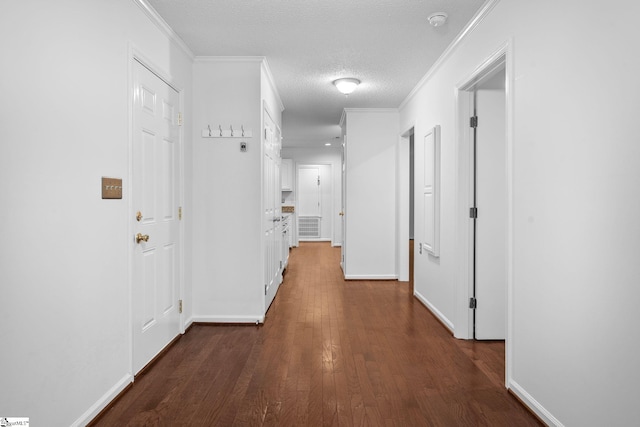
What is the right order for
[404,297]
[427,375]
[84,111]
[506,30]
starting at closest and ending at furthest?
[84,111], [506,30], [427,375], [404,297]

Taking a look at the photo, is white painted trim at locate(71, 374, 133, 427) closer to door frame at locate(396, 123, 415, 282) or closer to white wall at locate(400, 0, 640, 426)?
white wall at locate(400, 0, 640, 426)

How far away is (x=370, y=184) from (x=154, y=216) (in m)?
3.52

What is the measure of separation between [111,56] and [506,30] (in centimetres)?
237

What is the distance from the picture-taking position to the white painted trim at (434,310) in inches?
141

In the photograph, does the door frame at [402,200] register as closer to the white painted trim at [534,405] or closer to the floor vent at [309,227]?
the white painted trim at [534,405]

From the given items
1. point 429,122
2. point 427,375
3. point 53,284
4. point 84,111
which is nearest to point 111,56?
point 84,111

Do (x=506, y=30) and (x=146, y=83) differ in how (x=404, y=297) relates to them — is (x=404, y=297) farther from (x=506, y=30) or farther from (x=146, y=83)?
(x=146, y=83)

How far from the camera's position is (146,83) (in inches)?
107

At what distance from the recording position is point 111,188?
224cm

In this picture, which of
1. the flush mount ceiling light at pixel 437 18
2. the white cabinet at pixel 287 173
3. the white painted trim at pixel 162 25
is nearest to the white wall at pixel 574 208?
the flush mount ceiling light at pixel 437 18

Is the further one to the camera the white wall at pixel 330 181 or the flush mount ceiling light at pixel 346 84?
the white wall at pixel 330 181

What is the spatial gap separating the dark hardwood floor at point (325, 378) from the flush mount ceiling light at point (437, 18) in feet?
8.16

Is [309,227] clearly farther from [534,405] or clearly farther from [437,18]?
[534,405]

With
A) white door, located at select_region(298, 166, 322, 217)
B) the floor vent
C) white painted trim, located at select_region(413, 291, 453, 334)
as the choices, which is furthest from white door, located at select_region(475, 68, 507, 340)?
the floor vent
